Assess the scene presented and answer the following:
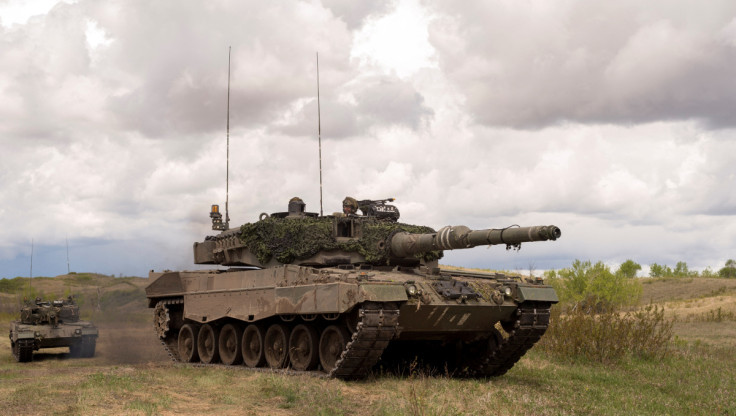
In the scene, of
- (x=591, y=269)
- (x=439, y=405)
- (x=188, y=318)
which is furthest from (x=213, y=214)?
(x=591, y=269)

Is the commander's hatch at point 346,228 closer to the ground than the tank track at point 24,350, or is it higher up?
higher up

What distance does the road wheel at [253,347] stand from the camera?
50.9 feet

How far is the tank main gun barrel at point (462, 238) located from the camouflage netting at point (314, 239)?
330 millimetres

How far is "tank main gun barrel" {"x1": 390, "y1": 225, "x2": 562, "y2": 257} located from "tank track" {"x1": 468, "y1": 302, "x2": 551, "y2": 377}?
68.4 inches

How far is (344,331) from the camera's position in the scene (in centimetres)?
1303

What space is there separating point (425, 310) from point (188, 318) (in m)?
7.51

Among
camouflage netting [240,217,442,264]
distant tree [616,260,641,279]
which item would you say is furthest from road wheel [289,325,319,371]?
distant tree [616,260,641,279]

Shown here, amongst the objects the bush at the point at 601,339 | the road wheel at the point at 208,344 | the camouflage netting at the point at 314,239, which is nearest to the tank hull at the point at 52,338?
the road wheel at the point at 208,344

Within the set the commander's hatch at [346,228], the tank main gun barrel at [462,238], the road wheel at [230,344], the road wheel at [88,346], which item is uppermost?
the commander's hatch at [346,228]

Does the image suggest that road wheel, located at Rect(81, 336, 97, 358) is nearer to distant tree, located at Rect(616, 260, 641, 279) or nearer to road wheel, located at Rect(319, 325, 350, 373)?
road wheel, located at Rect(319, 325, 350, 373)

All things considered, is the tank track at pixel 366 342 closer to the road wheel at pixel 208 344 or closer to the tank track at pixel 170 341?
the road wheel at pixel 208 344

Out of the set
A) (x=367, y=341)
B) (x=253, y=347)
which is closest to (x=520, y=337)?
(x=367, y=341)

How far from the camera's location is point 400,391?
11836 mm

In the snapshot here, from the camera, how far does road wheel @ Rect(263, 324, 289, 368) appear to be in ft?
48.2
